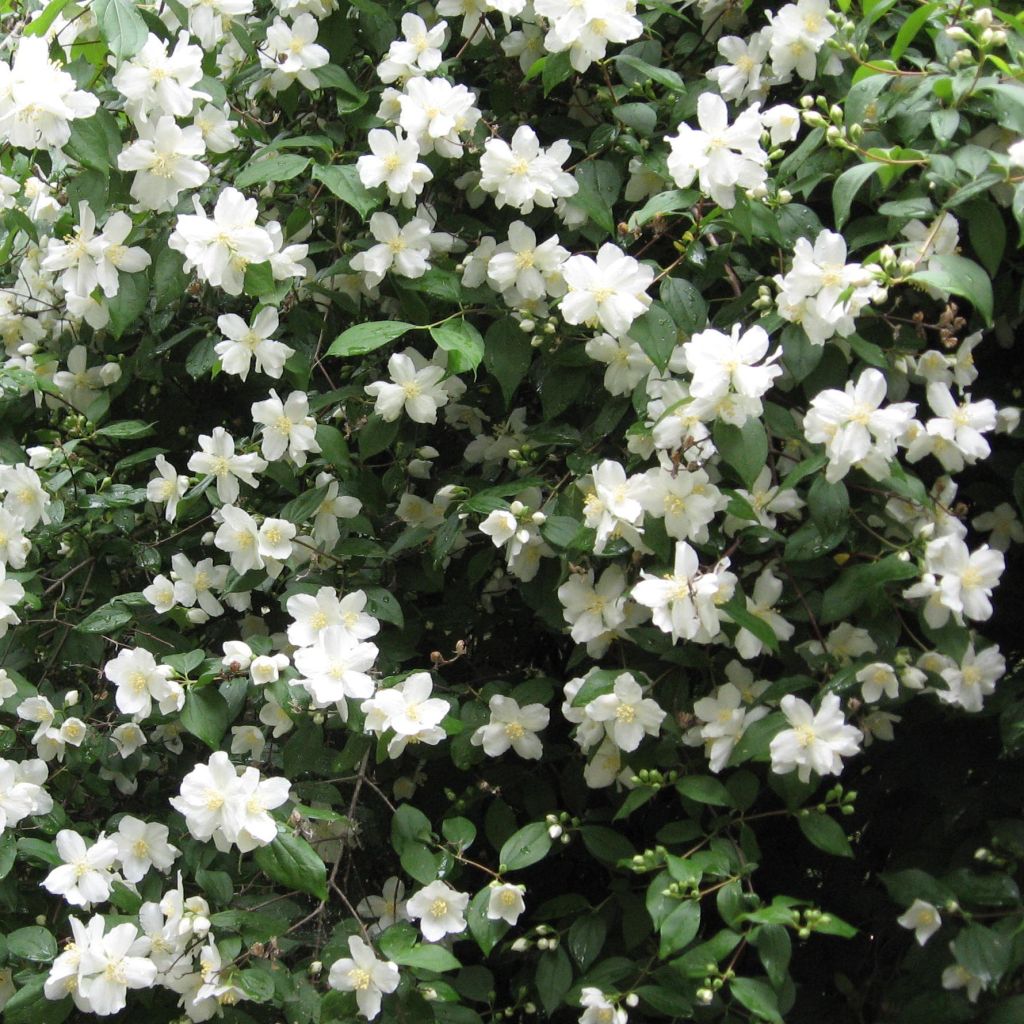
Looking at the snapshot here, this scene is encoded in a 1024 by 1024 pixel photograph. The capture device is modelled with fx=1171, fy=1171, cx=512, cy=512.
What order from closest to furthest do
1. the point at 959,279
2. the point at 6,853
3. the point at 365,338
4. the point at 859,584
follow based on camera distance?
the point at 959,279 < the point at 859,584 < the point at 365,338 < the point at 6,853

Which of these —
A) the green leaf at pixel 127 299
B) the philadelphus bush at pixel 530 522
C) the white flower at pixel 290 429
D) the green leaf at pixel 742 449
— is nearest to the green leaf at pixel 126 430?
the philadelphus bush at pixel 530 522

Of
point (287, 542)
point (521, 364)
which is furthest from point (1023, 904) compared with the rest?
point (287, 542)

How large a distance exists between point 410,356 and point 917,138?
2.37 ft

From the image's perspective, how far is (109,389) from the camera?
6.39 feet

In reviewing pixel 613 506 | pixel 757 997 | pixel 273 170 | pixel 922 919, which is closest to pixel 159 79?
pixel 273 170

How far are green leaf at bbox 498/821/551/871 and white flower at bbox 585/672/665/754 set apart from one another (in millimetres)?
178

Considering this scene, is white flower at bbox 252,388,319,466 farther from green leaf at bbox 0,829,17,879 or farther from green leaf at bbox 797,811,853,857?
green leaf at bbox 797,811,853,857

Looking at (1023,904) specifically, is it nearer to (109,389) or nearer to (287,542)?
(287,542)

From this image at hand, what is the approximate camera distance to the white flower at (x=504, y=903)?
149 cm

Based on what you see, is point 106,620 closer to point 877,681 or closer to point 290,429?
point 290,429

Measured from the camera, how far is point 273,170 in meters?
1.57

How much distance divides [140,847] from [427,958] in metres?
0.48

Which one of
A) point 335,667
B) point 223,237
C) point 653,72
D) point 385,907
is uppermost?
point 653,72

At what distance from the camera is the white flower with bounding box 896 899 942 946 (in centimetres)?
150
